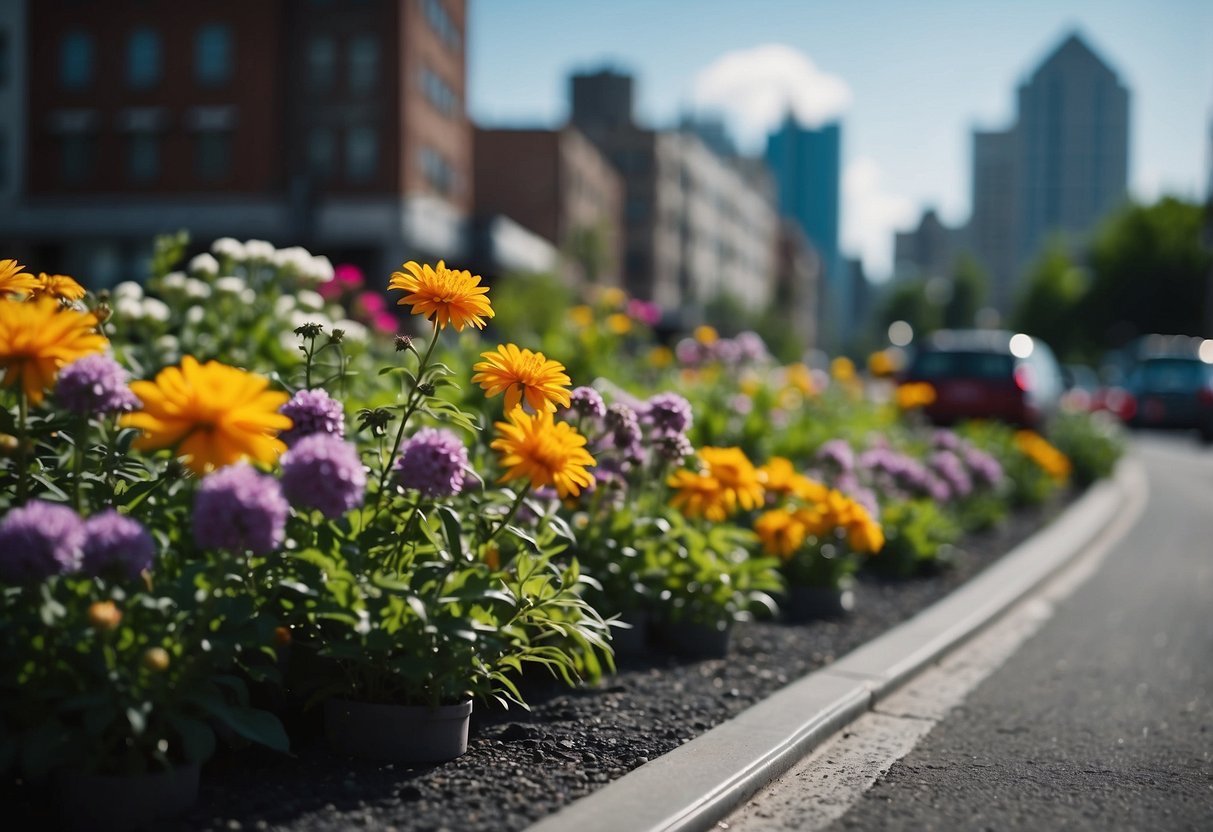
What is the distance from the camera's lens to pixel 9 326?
2658 mm

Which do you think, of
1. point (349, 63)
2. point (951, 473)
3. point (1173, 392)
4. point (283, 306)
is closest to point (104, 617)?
point (283, 306)

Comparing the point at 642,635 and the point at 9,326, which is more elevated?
the point at 9,326

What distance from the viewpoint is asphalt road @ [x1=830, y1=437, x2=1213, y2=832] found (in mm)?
3490

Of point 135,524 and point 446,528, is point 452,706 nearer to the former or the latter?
point 446,528

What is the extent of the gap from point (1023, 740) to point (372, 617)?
241cm

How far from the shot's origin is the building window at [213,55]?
42469 millimetres

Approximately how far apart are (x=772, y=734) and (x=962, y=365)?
13074mm

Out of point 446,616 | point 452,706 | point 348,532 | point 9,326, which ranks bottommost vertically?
point 452,706

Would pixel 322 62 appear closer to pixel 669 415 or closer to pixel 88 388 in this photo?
pixel 669 415

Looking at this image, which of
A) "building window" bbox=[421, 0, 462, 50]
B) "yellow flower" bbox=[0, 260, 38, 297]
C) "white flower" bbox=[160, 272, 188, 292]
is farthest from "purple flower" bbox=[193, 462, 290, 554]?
"building window" bbox=[421, 0, 462, 50]

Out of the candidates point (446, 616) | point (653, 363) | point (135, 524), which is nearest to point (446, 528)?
point (446, 616)

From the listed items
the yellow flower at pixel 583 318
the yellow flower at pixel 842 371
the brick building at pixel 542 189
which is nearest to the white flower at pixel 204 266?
the yellow flower at pixel 583 318

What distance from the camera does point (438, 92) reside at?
147ft

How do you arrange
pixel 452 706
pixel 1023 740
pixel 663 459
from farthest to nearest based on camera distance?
pixel 663 459
pixel 1023 740
pixel 452 706
